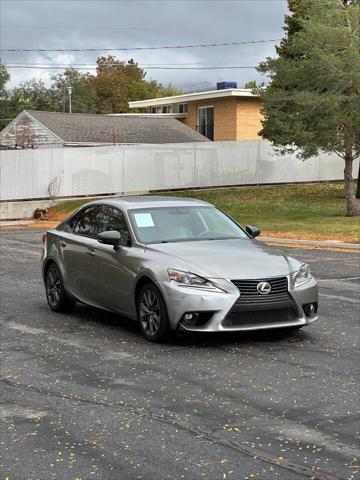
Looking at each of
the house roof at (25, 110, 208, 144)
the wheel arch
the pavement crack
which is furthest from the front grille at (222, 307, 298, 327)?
the house roof at (25, 110, 208, 144)

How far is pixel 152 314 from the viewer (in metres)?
8.16

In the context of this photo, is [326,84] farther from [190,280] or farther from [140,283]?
[190,280]

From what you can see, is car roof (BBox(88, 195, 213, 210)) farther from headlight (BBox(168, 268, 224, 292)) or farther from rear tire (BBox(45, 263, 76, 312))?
headlight (BBox(168, 268, 224, 292))

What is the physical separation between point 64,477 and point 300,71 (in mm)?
23849

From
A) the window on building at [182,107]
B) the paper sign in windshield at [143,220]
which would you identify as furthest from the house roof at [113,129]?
the paper sign in windshield at [143,220]

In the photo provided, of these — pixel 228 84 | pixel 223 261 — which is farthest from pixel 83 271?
pixel 228 84

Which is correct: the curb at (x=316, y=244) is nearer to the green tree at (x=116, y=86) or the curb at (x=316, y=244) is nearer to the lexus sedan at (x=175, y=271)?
the lexus sedan at (x=175, y=271)

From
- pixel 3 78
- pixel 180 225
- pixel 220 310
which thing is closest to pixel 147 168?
pixel 180 225

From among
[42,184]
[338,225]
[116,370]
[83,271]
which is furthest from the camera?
[42,184]

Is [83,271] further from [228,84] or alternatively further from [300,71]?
[228,84]

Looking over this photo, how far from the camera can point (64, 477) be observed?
175 inches

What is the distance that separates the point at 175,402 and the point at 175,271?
7.03 ft

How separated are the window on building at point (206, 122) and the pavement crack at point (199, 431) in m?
43.9

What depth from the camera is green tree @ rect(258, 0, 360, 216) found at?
2505cm
